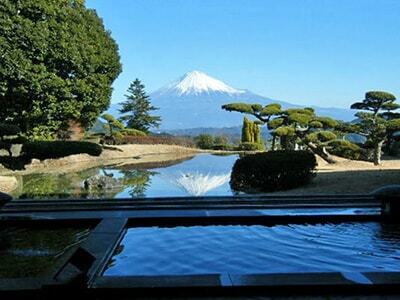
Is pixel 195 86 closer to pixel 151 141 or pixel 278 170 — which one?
pixel 151 141

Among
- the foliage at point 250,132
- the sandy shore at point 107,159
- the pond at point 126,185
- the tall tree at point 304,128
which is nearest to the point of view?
the pond at point 126,185

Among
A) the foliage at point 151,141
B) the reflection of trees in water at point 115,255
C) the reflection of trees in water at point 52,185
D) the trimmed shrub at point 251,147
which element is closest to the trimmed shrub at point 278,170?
the reflection of trees in water at point 52,185

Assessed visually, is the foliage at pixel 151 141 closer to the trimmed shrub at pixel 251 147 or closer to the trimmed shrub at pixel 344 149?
the trimmed shrub at pixel 251 147

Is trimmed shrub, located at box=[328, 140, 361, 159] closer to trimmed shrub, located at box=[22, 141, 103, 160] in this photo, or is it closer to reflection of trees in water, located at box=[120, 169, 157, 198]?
reflection of trees in water, located at box=[120, 169, 157, 198]

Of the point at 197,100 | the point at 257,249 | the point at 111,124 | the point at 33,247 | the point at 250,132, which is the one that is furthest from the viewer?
the point at 197,100

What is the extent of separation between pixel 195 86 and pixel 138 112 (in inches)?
5267

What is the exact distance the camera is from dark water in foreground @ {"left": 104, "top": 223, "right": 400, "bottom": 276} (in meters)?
3.79

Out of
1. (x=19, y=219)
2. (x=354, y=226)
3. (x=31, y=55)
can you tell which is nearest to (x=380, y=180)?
(x=354, y=226)

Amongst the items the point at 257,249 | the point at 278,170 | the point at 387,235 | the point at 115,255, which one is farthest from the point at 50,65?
the point at 387,235

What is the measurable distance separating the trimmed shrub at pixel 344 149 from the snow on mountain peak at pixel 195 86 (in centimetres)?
14530

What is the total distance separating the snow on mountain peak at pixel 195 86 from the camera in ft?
553

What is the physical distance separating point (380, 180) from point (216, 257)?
7.67m

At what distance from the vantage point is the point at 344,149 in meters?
20.0

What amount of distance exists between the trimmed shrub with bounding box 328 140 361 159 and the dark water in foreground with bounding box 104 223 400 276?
13645 mm
